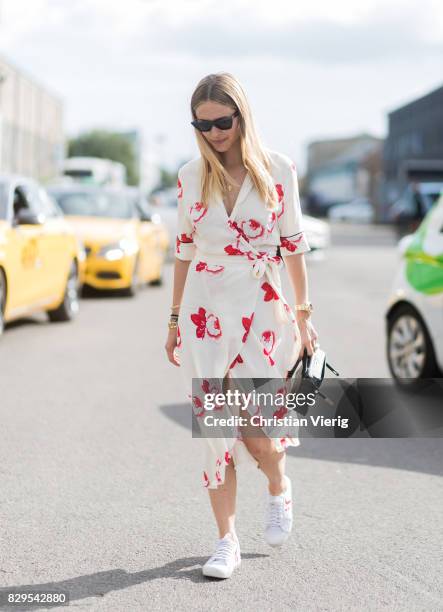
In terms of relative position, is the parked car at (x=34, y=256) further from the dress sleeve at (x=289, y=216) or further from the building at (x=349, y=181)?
the building at (x=349, y=181)

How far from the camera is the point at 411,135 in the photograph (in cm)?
8969

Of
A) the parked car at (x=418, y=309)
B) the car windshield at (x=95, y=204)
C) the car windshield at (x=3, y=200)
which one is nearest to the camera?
the parked car at (x=418, y=309)

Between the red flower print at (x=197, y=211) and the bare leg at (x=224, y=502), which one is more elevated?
the red flower print at (x=197, y=211)

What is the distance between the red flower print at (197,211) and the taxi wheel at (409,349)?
3.98 m

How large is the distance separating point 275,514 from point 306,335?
0.72 meters

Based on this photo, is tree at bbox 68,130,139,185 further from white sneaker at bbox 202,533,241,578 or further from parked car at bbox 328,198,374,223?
white sneaker at bbox 202,533,241,578

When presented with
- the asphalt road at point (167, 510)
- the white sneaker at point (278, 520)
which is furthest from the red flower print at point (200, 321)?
the asphalt road at point (167, 510)

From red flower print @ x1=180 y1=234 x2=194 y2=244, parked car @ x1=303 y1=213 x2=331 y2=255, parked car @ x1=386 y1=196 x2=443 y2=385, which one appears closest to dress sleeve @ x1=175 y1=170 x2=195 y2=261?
red flower print @ x1=180 y1=234 x2=194 y2=244

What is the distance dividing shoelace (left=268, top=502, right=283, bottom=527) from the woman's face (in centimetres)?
140

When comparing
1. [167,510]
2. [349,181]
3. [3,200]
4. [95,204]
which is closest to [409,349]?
[167,510]

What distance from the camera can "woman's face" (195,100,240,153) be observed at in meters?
4.01

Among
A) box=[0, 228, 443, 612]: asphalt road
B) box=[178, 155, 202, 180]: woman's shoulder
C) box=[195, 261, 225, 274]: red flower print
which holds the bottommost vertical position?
box=[0, 228, 443, 612]: asphalt road

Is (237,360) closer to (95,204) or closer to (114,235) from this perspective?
(114,235)

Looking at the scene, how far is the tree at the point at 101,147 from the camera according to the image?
125375 mm
